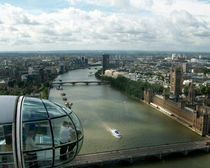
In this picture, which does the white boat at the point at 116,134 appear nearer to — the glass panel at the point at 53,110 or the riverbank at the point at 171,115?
the riverbank at the point at 171,115

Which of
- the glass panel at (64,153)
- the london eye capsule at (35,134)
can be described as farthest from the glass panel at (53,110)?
the glass panel at (64,153)

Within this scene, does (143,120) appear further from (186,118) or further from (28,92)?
(28,92)

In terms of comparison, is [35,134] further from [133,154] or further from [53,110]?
[133,154]

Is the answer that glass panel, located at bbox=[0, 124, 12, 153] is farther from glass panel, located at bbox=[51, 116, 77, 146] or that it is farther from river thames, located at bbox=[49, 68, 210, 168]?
river thames, located at bbox=[49, 68, 210, 168]

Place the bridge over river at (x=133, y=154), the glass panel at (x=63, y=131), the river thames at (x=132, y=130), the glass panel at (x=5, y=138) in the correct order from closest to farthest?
1. the glass panel at (x=5, y=138)
2. the glass panel at (x=63, y=131)
3. the bridge over river at (x=133, y=154)
4. the river thames at (x=132, y=130)

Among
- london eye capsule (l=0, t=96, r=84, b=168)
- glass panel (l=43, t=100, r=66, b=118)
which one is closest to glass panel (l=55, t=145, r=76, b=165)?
london eye capsule (l=0, t=96, r=84, b=168)

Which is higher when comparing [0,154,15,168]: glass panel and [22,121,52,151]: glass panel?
[22,121,52,151]: glass panel
